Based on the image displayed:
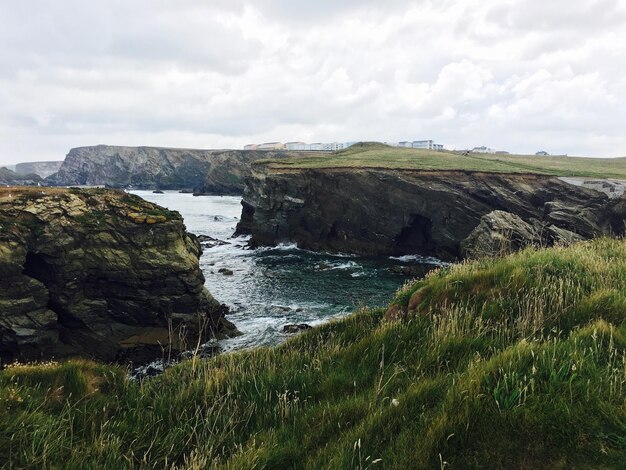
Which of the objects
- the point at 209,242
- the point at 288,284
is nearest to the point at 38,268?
the point at 288,284

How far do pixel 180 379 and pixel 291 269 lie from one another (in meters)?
35.2

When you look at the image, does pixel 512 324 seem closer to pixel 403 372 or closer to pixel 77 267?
pixel 403 372

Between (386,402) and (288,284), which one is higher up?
(386,402)

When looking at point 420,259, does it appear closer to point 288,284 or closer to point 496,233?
point 496,233

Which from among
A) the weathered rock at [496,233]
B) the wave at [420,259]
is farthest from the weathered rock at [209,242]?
the weathered rock at [496,233]

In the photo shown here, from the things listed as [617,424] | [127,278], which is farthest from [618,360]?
[127,278]

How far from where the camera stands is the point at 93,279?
23.5 meters

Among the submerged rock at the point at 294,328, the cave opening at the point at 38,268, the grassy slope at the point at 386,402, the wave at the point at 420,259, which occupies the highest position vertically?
the grassy slope at the point at 386,402

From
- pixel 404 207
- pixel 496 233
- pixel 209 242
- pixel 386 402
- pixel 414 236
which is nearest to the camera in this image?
pixel 386 402

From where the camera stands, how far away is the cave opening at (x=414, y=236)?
5016cm

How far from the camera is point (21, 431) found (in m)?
3.92

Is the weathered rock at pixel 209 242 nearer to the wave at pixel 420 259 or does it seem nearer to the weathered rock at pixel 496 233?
the wave at pixel 420 259

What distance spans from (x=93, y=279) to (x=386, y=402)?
23892 millimetres

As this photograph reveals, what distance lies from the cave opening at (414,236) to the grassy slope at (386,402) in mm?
43226
